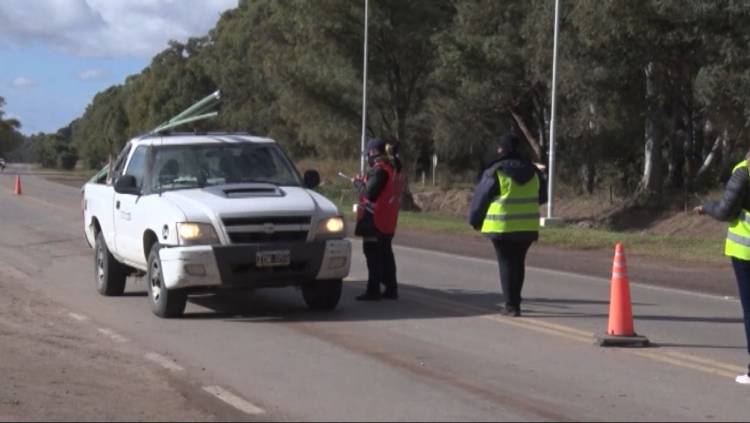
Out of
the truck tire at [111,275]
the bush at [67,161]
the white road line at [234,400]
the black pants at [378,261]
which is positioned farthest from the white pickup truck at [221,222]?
the bush at [67,161]

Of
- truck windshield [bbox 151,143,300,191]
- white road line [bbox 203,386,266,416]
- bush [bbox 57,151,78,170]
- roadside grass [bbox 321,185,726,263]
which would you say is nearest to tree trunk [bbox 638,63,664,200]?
roadside grass [bbox 321,185,726,263]

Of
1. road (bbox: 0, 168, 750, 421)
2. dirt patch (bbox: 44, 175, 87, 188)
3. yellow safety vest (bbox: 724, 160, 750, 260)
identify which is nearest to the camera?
road (bbox: 0, 168, 750, 421)

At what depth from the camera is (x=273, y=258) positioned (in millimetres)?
11914

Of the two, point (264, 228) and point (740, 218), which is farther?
point (264, 228)

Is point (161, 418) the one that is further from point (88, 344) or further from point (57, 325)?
point (57, 325)

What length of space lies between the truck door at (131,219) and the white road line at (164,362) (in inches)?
110

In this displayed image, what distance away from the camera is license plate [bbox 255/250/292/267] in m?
11.9

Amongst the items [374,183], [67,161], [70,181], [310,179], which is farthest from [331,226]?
[67,161]

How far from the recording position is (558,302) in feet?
46.3

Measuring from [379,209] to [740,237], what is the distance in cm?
540

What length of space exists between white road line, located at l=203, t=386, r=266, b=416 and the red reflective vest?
5.23 metres

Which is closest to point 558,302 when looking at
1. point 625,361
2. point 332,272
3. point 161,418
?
point 332,272

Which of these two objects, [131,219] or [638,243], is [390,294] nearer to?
[131,219]

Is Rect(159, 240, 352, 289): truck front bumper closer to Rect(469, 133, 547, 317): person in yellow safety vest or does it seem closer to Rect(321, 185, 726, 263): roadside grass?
Rect(469, 133, 547, 317): person in yellow safety vest
